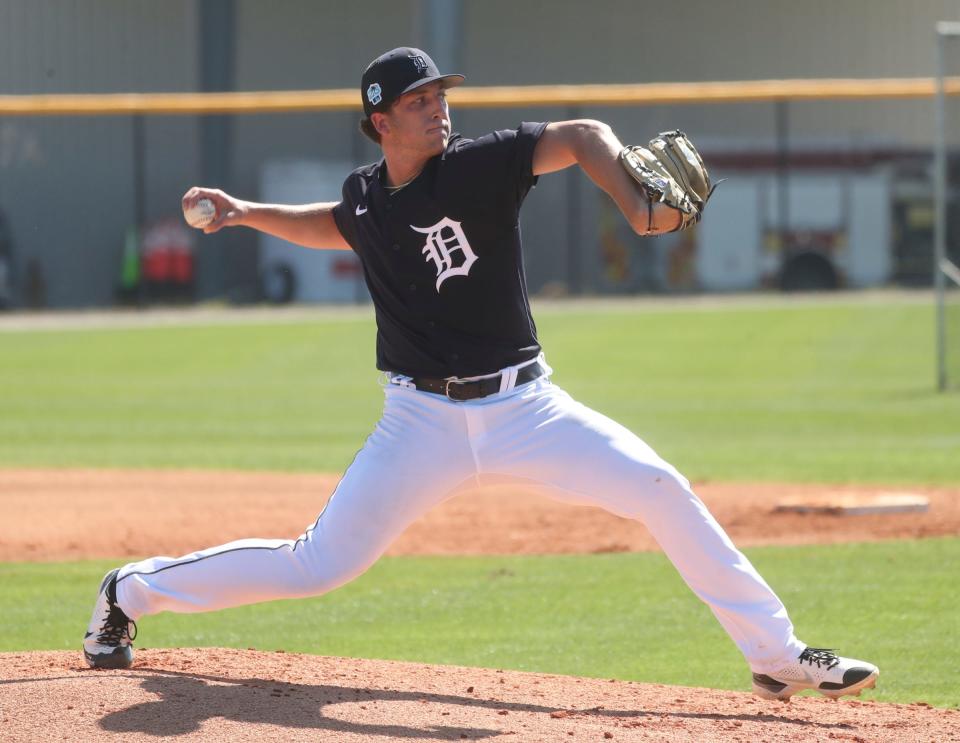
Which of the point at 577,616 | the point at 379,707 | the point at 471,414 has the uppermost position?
the point at 471,414

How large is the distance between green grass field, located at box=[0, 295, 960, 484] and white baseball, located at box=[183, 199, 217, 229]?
227 inches

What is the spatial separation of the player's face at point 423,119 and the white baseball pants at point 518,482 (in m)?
0.72

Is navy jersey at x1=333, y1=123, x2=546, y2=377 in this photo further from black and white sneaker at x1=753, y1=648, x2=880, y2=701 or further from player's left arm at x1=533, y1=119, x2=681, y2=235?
black and white sneaker at x1=753, y1=648, x2=880, y2=701

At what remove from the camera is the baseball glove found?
3.73 m

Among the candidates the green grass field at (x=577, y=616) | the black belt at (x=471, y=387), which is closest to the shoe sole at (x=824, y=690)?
the green grass field at (x=577, y=616)

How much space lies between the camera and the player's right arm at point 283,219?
456 centimetres

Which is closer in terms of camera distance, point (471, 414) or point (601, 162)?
point (601, 162)

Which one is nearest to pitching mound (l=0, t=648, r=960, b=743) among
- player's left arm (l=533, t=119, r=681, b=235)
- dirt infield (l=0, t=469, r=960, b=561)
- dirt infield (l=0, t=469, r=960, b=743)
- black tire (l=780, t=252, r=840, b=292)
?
dirt infield (l=0, t=469, r=960, b=743)

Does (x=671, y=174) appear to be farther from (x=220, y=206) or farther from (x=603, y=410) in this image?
(x=603, y=410)

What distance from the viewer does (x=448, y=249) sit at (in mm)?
4066

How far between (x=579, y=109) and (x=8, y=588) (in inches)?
611

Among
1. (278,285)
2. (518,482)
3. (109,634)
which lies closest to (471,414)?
(518,482)

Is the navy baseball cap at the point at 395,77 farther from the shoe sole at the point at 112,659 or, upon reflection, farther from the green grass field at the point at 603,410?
the green grass field at the point at 603,410

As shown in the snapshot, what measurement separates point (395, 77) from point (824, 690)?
84.7 inches
